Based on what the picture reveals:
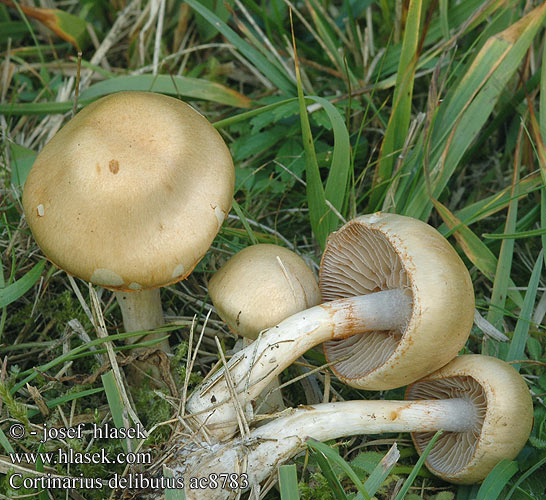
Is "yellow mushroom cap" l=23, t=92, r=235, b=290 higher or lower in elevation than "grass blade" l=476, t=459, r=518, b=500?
higher

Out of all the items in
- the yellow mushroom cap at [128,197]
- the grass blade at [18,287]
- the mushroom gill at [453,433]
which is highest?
the yellow mushroom cap at [128,197]

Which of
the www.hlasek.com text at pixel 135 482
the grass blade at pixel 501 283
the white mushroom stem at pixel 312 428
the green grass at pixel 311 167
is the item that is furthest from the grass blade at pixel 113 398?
the grass blade at pixel 501 283

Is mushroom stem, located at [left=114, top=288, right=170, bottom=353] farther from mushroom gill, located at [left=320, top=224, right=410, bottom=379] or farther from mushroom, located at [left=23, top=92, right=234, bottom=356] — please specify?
mushroom gill, located at [left=320, top=224, right=410, bottom=379]

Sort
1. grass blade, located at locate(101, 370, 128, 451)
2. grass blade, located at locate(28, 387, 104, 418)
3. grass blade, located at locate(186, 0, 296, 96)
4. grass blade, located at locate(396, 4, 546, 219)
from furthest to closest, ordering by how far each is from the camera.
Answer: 1. grass blade, located at locate(186, 0, 296, 96)
2. grass blade, located at locate(396, 4, 546, 219)
3. grass blade, located at locate(28, 387, 104, 418)
4. grass blade, located at locate(101, 370, 128, 451)

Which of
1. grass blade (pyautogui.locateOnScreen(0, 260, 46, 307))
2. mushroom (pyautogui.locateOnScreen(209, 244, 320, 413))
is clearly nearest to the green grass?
grass blade (pyautogui.locateOnScreen(0, 260, 46, 307))

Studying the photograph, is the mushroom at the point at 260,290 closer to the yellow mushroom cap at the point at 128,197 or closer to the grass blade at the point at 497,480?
the yellow mushroom cap at the point at 128,197

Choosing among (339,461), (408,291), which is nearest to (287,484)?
(339,461)
